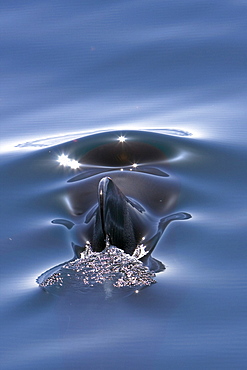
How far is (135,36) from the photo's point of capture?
7699 mm

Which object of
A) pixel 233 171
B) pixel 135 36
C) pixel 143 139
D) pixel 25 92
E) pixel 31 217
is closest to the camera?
pixel 31 217

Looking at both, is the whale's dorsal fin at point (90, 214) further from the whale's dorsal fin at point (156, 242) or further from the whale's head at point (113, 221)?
the whale's dorsal fin at point (156, 242)

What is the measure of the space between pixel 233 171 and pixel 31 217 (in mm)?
1520

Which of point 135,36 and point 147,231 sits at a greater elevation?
point 135,36

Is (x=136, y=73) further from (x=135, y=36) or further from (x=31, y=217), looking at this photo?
(x=31, y=217)

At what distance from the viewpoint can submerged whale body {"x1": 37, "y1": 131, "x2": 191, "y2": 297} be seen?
4.04m

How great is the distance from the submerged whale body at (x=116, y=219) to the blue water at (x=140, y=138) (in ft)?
0.27

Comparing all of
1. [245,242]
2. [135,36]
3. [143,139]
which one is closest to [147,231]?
[245,242]

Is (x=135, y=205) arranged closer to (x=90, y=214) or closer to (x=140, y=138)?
(x=90, y=214)

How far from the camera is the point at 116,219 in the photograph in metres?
4.18

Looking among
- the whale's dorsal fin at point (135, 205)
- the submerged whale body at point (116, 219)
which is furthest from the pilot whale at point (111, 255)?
Answer: the whale's dorsal fin at point (135, 205)

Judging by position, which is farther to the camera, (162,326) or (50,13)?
(50,13)

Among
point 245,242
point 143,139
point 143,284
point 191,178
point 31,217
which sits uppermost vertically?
point 143,139

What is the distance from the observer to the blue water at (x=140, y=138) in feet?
11.8
